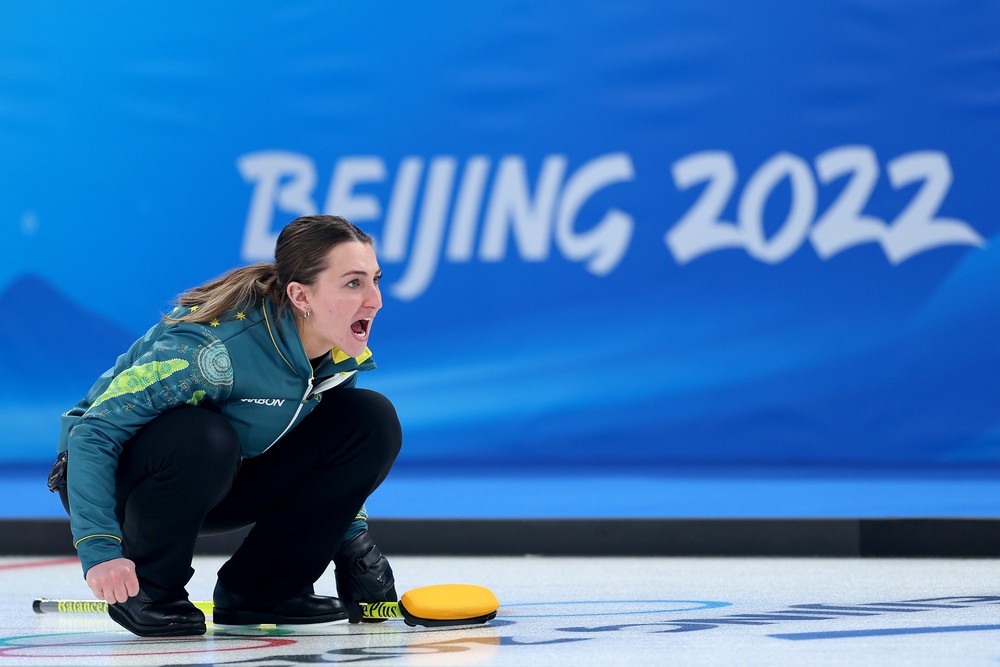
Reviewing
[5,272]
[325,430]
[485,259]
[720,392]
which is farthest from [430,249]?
[325,430]

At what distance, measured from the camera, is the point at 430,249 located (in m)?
4.76

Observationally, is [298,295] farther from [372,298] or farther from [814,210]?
[814,210]

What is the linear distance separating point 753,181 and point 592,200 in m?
0.55

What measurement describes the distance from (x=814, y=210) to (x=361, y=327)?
9.44ft

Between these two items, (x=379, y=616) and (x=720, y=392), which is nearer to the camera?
(x=379, y=616)

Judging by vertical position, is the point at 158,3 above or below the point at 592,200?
above

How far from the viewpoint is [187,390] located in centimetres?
190

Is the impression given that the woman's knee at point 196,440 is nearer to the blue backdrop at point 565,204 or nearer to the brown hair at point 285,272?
the brown hair at point 285,272

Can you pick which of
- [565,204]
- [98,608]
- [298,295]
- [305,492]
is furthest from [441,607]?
[565,204]

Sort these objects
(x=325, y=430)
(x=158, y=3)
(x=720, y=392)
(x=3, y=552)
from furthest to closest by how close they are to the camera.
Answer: (x=158, y=3), (x=720, y=392), (x=3, y=552), (x=325, y=430)

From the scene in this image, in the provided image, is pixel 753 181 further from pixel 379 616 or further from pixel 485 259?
pixel 379 616

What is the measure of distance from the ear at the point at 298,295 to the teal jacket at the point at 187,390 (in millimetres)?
21

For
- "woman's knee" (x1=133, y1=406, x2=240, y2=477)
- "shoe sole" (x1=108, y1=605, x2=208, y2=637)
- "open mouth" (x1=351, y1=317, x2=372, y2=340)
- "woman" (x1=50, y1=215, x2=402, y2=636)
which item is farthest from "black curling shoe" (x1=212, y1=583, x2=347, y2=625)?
"open mouth" (x1=351, y1=317, x2=372, y2=340)

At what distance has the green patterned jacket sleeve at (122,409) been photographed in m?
1.80
